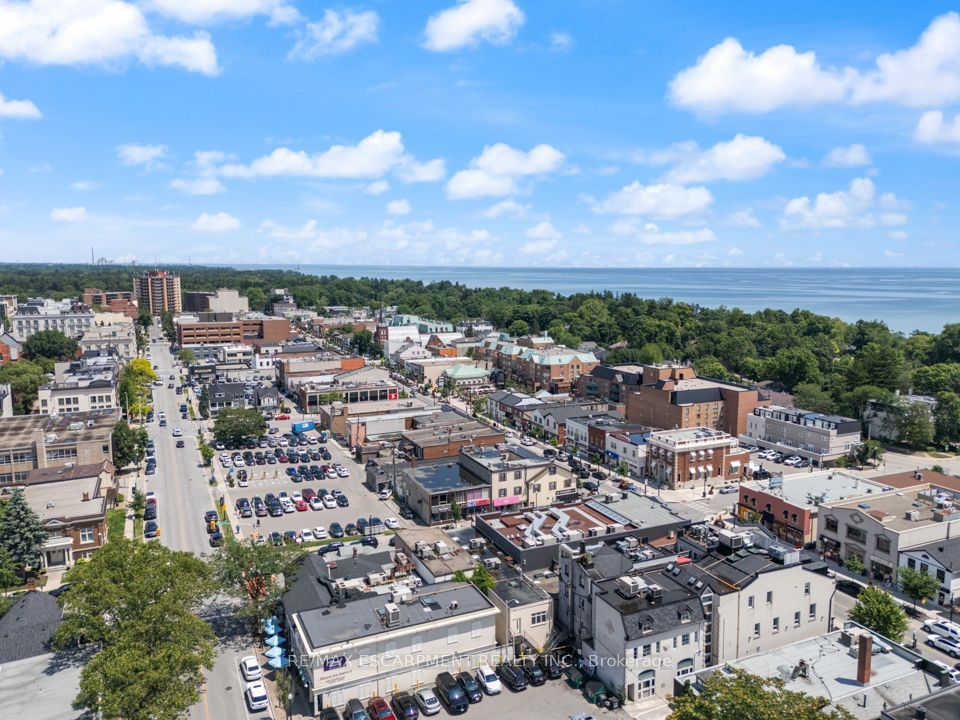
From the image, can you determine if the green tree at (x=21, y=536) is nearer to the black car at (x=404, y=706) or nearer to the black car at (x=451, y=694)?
the black car at (x=404, y=706)

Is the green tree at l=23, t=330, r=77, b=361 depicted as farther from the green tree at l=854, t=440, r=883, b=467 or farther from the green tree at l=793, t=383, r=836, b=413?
the green tree at l=854, t=440, r=883, b=467

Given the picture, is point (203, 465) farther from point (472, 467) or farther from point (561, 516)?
point (561, 516)

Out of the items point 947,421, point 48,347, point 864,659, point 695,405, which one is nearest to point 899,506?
point 864,659

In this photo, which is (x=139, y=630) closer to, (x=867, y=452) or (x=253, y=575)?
(x=253, y=575)

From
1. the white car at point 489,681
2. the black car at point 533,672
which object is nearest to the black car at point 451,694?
the white car at point 489,681

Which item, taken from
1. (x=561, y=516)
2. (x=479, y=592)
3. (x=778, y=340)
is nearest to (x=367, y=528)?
(x=561, y=516)

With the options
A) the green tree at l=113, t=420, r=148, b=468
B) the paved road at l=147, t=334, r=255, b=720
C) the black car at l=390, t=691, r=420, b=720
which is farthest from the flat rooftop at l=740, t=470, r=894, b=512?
the green tree at l=113, t=420, r=148, b=468
